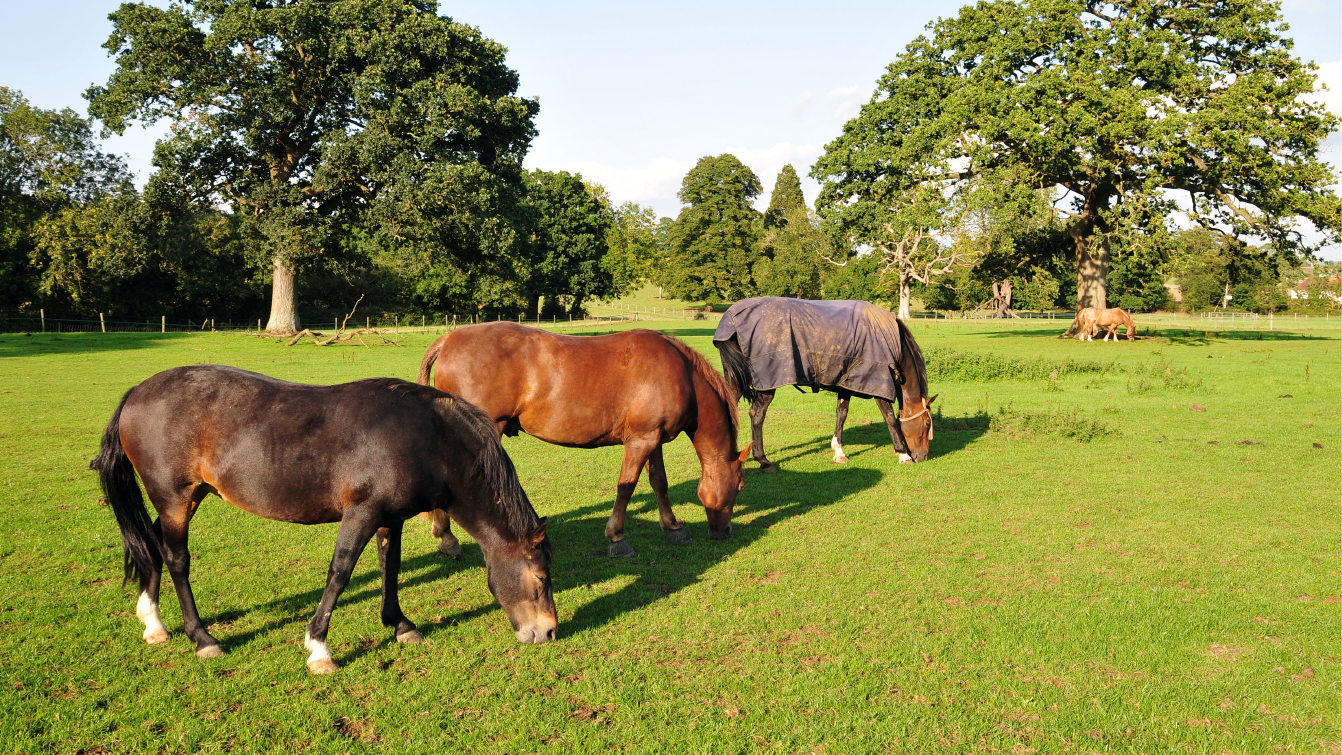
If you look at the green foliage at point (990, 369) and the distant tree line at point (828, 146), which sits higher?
the distant tree line at point (828, 146)

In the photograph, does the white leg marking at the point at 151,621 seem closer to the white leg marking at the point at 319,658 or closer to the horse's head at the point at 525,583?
the white leg marking at the point at 319,658

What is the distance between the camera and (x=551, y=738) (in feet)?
13.1

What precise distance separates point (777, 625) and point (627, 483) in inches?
77.2

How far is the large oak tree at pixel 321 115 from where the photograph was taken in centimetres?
Answer: 2927

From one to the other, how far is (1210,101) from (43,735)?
3517cm

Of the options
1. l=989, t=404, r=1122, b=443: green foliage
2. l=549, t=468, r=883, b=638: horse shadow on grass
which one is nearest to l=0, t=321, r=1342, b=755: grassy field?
l=549, t=468, r=883, b=638: horse shadow on grass

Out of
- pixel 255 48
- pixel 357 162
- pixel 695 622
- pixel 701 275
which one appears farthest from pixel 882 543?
pixel 701 275

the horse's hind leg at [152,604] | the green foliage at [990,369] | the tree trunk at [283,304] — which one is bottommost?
the horse's hind leg at [152,604]

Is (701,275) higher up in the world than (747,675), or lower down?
higher up

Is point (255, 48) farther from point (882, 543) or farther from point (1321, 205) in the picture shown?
point (1321, 205)

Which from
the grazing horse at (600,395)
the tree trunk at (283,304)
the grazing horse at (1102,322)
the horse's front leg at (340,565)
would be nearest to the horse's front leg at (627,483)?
the grazing horse at (600,395)

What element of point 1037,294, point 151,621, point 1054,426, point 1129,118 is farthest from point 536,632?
point 1037,294

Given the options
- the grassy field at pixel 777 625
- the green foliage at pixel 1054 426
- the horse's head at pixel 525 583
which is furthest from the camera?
the green foliage at pixel 1054 426

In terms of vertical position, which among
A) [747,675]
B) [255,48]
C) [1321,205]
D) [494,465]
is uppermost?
[255,48]
